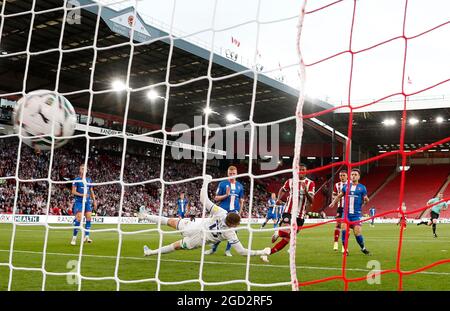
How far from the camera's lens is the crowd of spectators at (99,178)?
20.8 metres

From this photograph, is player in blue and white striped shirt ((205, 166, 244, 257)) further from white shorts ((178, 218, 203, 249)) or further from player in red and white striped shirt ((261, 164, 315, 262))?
white shorts ((178, 218, 203, 249))

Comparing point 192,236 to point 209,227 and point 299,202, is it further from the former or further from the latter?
point 299,202

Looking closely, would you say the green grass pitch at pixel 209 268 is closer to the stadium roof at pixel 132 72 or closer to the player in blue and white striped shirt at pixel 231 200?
the player in blue and white striped shirt at pixel 231 200

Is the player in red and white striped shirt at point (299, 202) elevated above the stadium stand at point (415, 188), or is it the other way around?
the stadium stand at point (415, 188)

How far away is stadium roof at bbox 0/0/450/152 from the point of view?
645 inches

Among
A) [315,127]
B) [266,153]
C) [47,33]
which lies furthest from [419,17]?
[266,153]

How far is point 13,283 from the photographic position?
4676 millimetres

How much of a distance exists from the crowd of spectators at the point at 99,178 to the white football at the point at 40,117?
36.2ft

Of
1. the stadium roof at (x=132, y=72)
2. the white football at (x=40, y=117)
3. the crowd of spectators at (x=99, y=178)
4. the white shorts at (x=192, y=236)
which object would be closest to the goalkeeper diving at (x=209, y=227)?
the white shorts at (x=192, y=236)

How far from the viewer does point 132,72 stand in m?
22.0

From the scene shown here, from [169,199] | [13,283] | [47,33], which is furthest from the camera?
[169,199]
